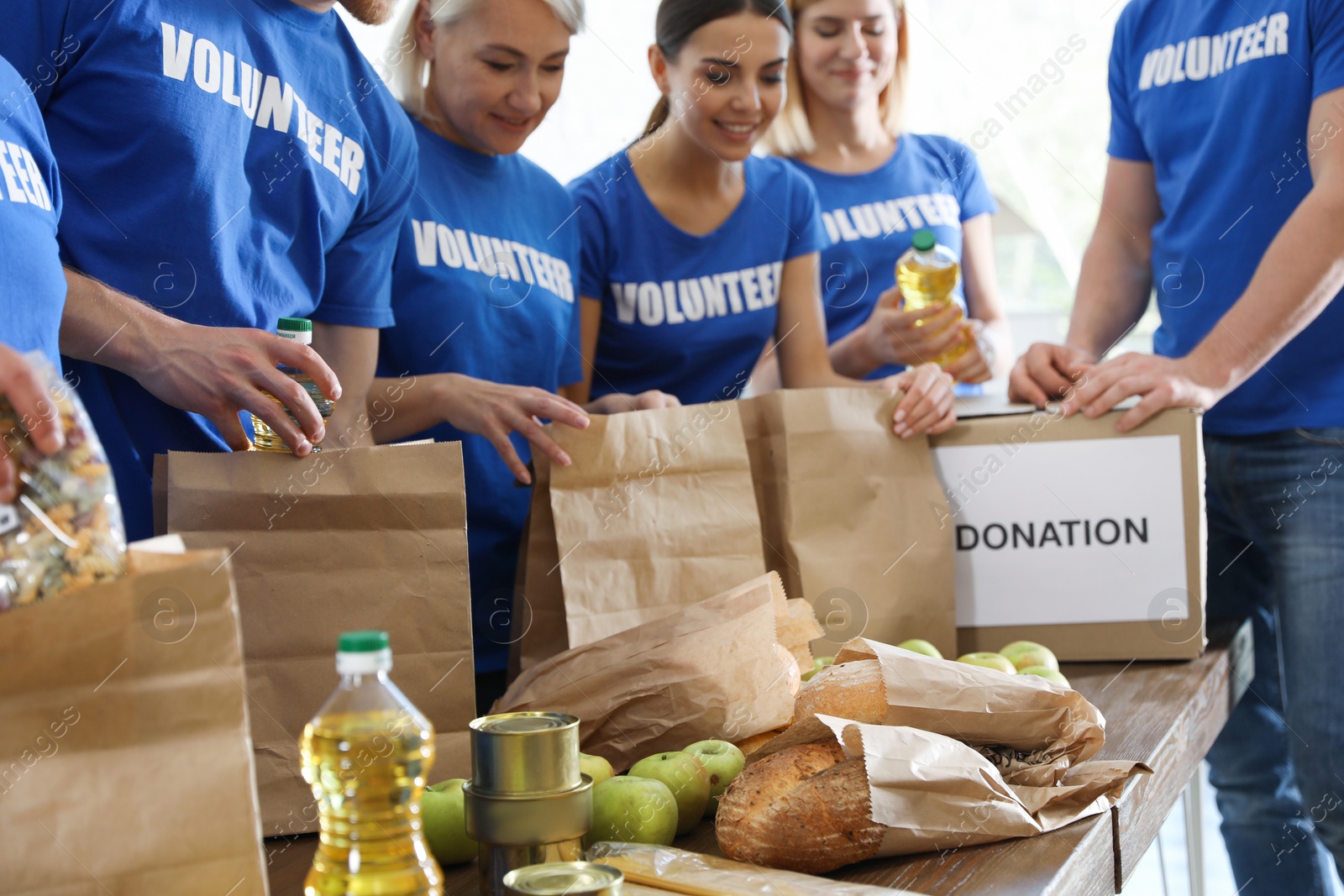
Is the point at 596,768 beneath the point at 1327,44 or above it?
beneath

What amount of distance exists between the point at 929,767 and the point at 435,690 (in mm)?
A: 396

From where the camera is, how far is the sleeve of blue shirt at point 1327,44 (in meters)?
1.37

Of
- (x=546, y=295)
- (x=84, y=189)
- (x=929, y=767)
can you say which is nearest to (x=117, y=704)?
(x=929, y=767)

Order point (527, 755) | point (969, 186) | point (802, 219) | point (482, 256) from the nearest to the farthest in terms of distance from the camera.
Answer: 1. point (527, 755)
2. point (482, 256)
3. point (802, 219)
4. point (969, 186)

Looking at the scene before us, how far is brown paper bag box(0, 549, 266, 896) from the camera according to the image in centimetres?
50

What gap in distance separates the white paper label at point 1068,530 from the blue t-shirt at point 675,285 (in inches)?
16.8

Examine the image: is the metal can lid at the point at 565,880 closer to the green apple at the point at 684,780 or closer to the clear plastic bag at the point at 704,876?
the clear plastic bag at the point at 704,876

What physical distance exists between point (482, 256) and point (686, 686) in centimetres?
74

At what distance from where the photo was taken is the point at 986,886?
2.37ft

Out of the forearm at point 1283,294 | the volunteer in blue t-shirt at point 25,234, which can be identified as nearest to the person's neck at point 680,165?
the forearm at point 1283,294

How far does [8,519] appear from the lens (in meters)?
0.52

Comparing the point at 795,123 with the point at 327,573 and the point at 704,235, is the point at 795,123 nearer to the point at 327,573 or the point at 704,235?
the point at 704,235

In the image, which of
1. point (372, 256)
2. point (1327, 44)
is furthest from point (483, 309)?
point (1327, 44)

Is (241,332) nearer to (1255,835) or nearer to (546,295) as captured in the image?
(546,295)
